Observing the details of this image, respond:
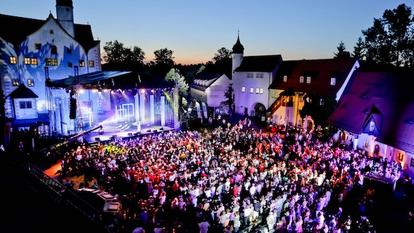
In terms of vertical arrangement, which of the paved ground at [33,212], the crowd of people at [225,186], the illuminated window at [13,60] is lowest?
the crowd of people at [225,186]

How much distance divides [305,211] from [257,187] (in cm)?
257

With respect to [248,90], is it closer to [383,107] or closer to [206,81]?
[206,81]

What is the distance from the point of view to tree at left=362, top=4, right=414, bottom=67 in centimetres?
3947

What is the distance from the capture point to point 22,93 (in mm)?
27703

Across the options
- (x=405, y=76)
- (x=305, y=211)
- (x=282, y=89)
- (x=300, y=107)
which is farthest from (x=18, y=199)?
(x=282, y=89)

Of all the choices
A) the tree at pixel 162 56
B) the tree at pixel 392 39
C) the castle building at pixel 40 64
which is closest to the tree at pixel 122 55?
the tree at pixel 162 56

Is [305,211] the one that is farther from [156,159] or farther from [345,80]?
[345,80]

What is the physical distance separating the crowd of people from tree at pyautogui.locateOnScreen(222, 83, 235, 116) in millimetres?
21187

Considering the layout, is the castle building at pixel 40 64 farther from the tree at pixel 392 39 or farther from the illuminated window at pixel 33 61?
the tree at pixel 392 39

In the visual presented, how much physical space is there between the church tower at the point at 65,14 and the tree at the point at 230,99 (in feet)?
72.5

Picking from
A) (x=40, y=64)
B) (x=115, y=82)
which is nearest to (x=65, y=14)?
(x=40, y=64)

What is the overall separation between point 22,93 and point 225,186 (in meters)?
24.9

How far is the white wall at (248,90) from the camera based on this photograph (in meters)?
35.8

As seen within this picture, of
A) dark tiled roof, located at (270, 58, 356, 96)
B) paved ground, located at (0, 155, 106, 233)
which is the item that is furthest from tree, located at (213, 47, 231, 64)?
paved ground, located at (0, 155, 106, 233)
